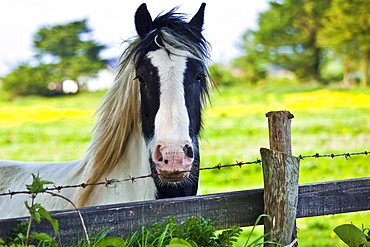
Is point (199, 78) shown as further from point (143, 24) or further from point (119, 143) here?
point (119, 143)

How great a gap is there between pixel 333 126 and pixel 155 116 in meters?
13.9

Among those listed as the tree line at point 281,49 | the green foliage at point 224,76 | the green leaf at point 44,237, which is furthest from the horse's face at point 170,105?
the tree line at point 281,49

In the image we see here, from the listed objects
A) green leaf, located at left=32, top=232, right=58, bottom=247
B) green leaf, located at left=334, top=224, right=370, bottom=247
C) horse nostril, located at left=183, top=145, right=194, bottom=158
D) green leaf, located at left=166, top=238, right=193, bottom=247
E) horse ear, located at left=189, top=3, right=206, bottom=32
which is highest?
horse ear, located at left=189, top=3, right=206, bottom=32

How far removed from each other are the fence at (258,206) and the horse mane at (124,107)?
0.83 metres

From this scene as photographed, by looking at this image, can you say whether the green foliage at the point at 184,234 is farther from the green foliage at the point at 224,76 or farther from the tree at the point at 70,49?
the tree at the point at 70,49

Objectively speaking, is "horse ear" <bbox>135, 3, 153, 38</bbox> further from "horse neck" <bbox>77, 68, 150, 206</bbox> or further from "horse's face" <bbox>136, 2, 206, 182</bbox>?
"horse neck" <bbox>77, 68, 150, 206</bbox>

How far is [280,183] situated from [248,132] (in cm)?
1286

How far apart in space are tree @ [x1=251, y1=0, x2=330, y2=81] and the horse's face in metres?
26.5

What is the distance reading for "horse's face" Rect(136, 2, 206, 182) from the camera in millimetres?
2217

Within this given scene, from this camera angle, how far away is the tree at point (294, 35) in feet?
93.1

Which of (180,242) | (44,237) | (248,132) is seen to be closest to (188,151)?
(180,242)

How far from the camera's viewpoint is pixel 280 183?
2094 mm

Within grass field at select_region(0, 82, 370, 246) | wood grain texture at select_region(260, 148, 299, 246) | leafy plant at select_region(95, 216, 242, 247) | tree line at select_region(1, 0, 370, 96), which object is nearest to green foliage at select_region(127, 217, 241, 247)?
leafy plant at select_region(95, 216, 242, 247)

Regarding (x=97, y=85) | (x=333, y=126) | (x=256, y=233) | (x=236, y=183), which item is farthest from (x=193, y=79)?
(x=97, y=85)
